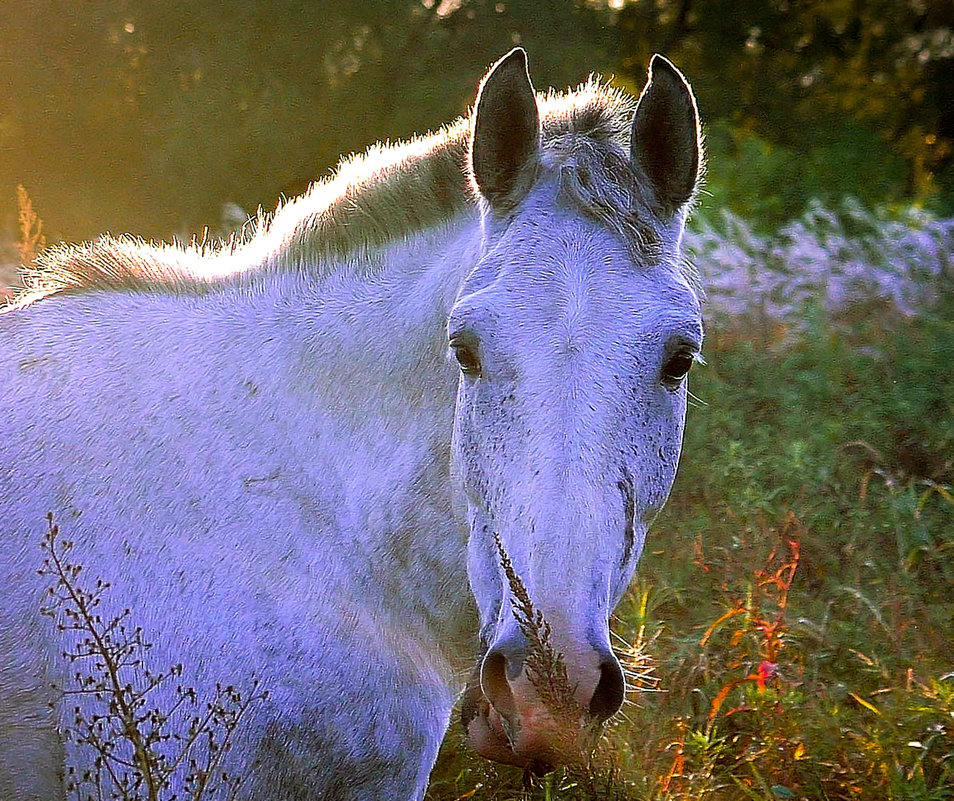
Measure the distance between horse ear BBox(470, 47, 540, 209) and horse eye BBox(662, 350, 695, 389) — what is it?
556 millimetres

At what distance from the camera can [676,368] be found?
2.28 meters

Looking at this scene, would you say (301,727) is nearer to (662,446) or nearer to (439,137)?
(662,446)

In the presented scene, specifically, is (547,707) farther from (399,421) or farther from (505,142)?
(505,142)

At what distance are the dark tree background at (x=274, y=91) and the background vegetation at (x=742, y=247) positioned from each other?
3 centimetres

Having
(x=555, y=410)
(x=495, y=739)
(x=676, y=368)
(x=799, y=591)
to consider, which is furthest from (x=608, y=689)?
(x=799, y=591)

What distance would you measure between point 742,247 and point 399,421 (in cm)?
621

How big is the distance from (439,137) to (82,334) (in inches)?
43.8

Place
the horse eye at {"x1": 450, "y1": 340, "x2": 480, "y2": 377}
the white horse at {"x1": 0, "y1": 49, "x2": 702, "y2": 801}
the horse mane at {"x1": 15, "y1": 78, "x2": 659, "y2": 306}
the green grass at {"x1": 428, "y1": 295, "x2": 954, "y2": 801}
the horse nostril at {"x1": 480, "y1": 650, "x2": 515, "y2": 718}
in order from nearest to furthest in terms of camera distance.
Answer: the horse nostril at {"x1": 480, "y1": 650, "x2": 515, "y2": 718} < the white horse at {"x1": 0, "y1": 49, "x2": 702, "y2": 801} < the horse eye at {"x1": 450, "y1": 340, "x2": 480, "y2": 377} < the horse mane at {"x1": 15, "y1": 78, "x2": 659, "y2": 306} < the green grass at {"x1": 428, "y1": 295, "x2": 954, "y2": 801}

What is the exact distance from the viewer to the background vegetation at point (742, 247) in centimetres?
341

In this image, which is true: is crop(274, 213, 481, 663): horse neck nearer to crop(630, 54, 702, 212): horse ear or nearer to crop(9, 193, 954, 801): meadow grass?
crop(630, 54, 702, 212): horse ear

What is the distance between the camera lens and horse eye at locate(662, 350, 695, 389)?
226 cm

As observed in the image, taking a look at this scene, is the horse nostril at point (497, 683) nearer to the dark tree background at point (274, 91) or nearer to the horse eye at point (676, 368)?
the horse eye at point (676, 368)

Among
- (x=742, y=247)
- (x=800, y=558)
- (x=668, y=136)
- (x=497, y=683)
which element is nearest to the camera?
(x=497, y=683)

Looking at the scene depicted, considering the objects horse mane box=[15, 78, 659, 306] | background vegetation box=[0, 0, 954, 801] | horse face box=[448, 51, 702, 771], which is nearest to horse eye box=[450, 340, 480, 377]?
horse face box=[448, 51, 702, 771]
